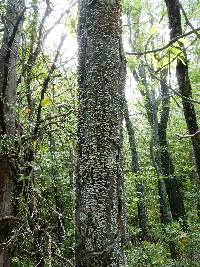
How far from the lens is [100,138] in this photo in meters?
1.39

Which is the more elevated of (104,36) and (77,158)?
(104,36)

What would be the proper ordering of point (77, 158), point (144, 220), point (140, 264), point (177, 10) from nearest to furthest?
point (77, 158)
point (177, 10)
point (140, 264)
point (144, 220)

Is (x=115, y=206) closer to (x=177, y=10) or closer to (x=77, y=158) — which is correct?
(x=77, y=158)

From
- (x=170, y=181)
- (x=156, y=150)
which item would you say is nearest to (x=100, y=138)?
(x=170, y=181)

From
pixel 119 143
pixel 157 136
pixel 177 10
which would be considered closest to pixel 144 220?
pixel 157 136

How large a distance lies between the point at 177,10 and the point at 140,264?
622 cm

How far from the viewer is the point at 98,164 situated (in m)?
1.36

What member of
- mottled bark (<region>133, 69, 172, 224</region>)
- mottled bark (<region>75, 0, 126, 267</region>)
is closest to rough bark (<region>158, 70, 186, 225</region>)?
mottled bark (<region>133, 69, 172, 224</region>)

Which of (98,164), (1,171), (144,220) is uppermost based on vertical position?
(144,220)

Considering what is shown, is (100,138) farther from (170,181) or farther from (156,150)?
(156,150)

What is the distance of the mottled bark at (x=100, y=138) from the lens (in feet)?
4.29

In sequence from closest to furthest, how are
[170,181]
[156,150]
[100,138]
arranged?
[100,138] → [170,181] → [156,150]

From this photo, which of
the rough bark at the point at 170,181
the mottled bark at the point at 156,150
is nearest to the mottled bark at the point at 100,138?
the rough bark at the point at 170,181

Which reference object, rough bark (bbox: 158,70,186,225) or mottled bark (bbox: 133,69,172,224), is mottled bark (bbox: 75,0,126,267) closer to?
rough bark (bbox: 158,70,186,225)
